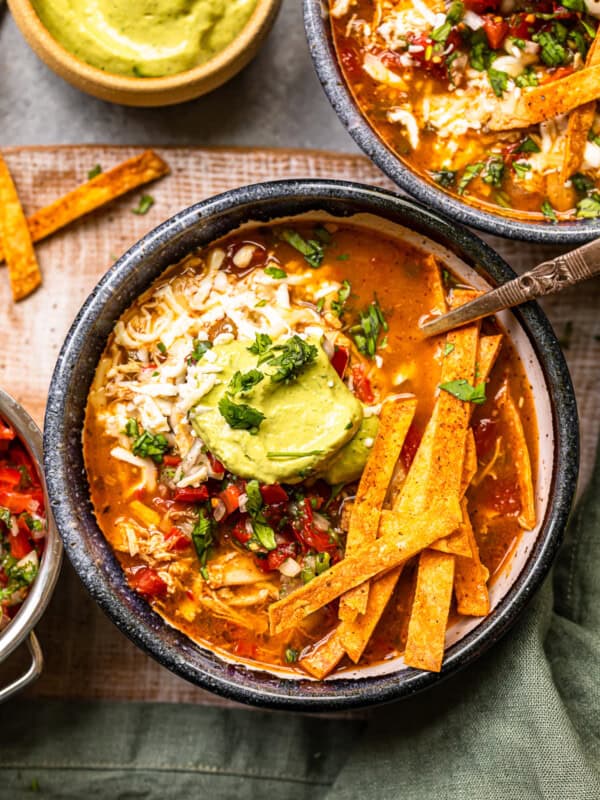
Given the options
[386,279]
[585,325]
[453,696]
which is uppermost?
[386,279]

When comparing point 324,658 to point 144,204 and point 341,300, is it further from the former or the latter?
point 144,204

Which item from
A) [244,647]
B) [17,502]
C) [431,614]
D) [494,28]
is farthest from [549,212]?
[17,502]

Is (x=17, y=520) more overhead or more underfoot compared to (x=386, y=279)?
more underfoot

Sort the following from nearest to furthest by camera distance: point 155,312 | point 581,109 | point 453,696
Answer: point 581,109 → point 155,312 → point 453,696

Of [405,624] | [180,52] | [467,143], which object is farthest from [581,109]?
[405,624]

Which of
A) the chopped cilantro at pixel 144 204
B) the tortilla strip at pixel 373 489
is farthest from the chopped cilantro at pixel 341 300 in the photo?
the chopped cilantro at pixel 144 204

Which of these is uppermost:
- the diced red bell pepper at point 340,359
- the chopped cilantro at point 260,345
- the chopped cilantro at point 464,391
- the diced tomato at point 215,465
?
the chopped cilantro at point 260,345

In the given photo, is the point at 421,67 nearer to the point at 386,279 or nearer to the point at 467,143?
the point at 467,143

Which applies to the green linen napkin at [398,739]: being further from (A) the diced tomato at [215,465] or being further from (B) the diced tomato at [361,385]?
(A) the diced tomato at [215,465]
